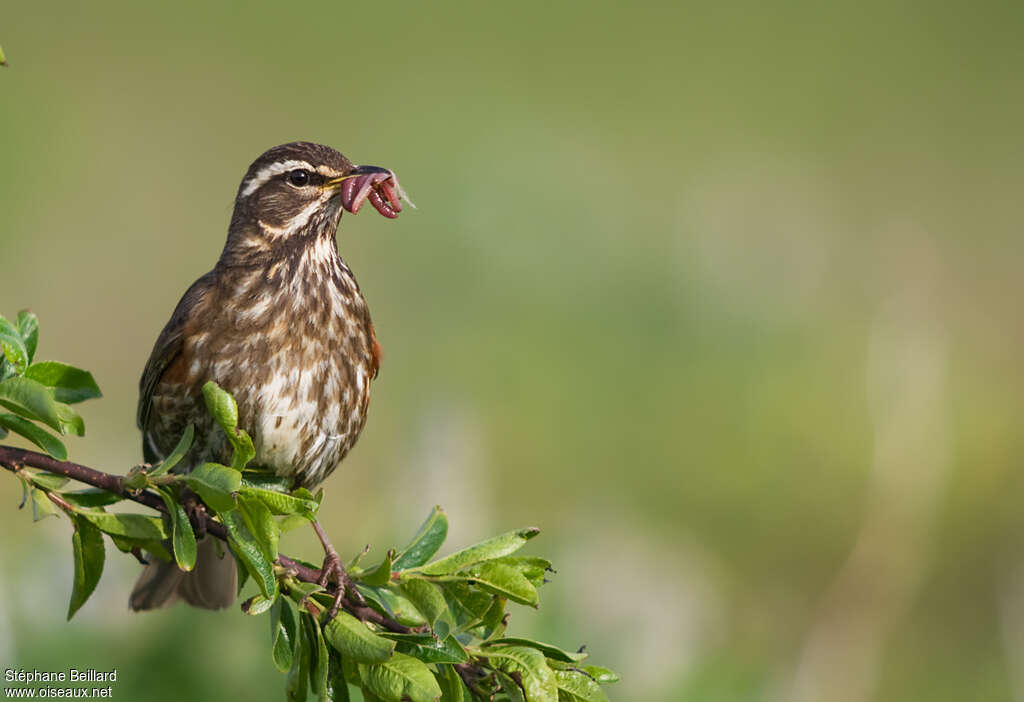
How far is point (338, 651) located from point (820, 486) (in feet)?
18.2

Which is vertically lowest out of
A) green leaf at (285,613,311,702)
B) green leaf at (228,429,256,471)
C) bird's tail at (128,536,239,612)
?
bird's tail at (128,536,239,612)

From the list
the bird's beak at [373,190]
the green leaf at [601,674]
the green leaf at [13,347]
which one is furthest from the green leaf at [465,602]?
the bird's beak at [373,190]

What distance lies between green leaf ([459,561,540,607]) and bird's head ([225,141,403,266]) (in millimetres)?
1332

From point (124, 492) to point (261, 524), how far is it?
0.30m

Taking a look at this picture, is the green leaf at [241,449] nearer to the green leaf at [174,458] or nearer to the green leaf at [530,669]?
the green leaf at [174,458]

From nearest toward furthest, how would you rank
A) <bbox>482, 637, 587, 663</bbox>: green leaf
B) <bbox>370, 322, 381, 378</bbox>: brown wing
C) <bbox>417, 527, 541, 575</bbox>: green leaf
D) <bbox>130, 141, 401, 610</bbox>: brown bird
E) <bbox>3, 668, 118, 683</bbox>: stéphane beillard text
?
<bbox>482, 637, 587, 663</bbox>: green leaf → <bbox>417, 527, 541, 575</bbox>: green leaf → <bbox>130, 141, 401, 610</bbox>: brown bird → <bbox>370, 322, 381, 378</bbox>: brown wing → <bbox>3, 668, 118, 683</bbox>: stéphane beillard text

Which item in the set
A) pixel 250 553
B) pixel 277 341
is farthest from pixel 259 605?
pixel 277 341

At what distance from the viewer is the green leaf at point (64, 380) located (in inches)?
109

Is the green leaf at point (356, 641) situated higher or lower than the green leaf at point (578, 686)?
lower

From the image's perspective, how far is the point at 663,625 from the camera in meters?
5.62

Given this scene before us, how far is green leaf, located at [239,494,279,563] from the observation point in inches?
102

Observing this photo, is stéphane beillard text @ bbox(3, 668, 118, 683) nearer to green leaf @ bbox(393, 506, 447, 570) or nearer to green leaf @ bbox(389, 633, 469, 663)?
green leaf @ bbox(393, 506, 447, 570)

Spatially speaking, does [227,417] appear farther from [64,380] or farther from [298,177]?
[298,177]

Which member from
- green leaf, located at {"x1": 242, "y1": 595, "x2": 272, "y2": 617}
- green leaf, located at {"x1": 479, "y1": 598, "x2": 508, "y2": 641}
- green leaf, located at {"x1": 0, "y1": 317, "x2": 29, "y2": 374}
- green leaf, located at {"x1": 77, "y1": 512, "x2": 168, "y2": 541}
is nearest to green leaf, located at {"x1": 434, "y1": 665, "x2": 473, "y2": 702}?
green leaf, located at {"x1": 479, "y1": 598, "x2": 508, "y2": 641}
